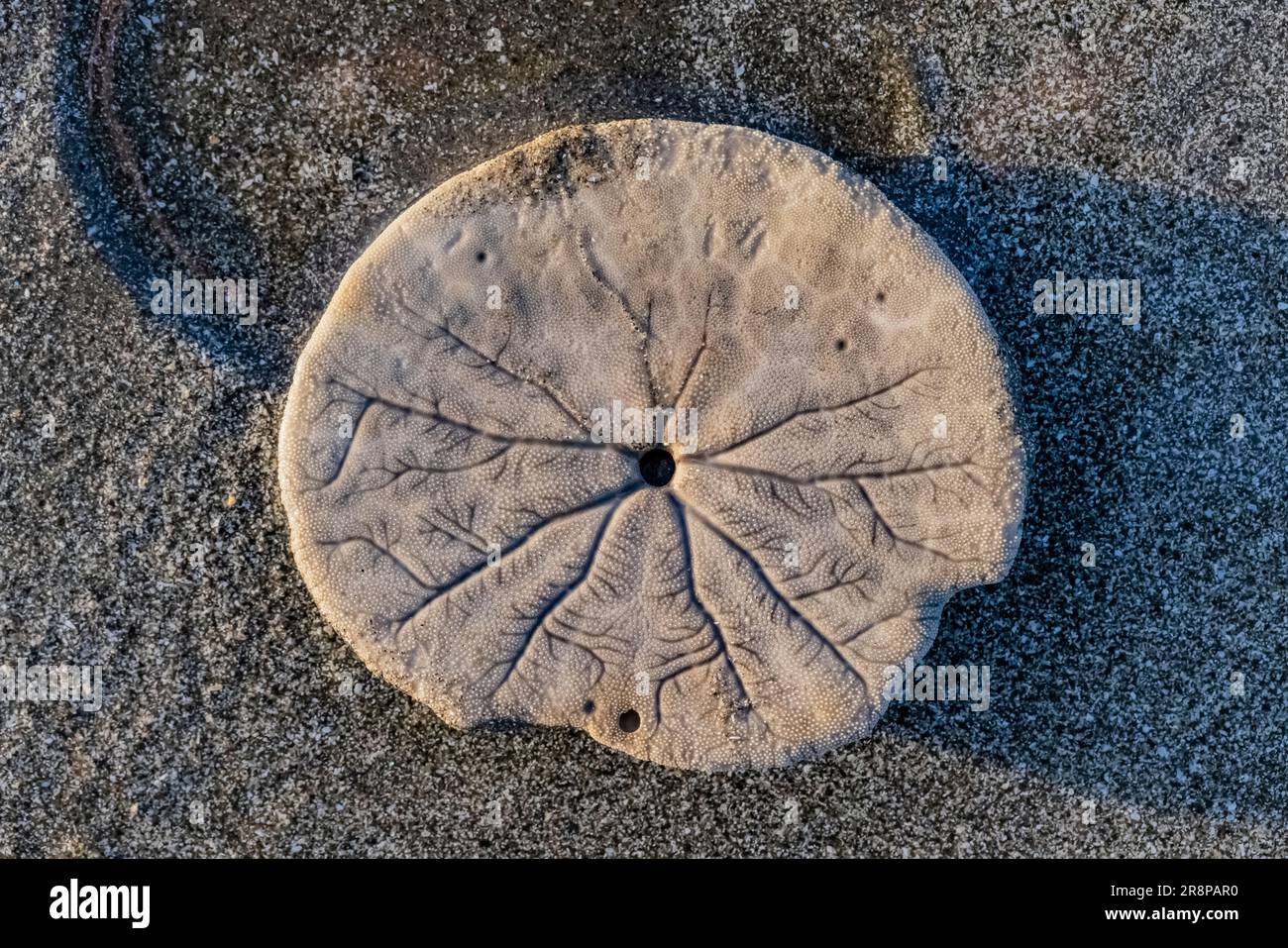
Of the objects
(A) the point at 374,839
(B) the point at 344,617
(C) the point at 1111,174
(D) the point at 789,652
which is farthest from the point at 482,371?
(C) the point at 1111,174

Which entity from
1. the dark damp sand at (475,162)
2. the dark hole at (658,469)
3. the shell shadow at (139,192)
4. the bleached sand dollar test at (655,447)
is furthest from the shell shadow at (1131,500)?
the shell shadow at (139,192)

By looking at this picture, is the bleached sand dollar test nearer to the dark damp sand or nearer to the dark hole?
the dark hole

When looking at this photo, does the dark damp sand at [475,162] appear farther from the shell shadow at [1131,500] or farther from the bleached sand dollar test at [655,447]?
the bleached sand dollar test at [655,447]

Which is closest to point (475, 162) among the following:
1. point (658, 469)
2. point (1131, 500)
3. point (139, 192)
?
point (139, 192)

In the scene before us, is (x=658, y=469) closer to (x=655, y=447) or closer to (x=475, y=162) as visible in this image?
(x=655, y=447)

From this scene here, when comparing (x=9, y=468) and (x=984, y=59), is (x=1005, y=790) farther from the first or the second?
(x=9, y=468)

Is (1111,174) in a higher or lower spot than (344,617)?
higher
